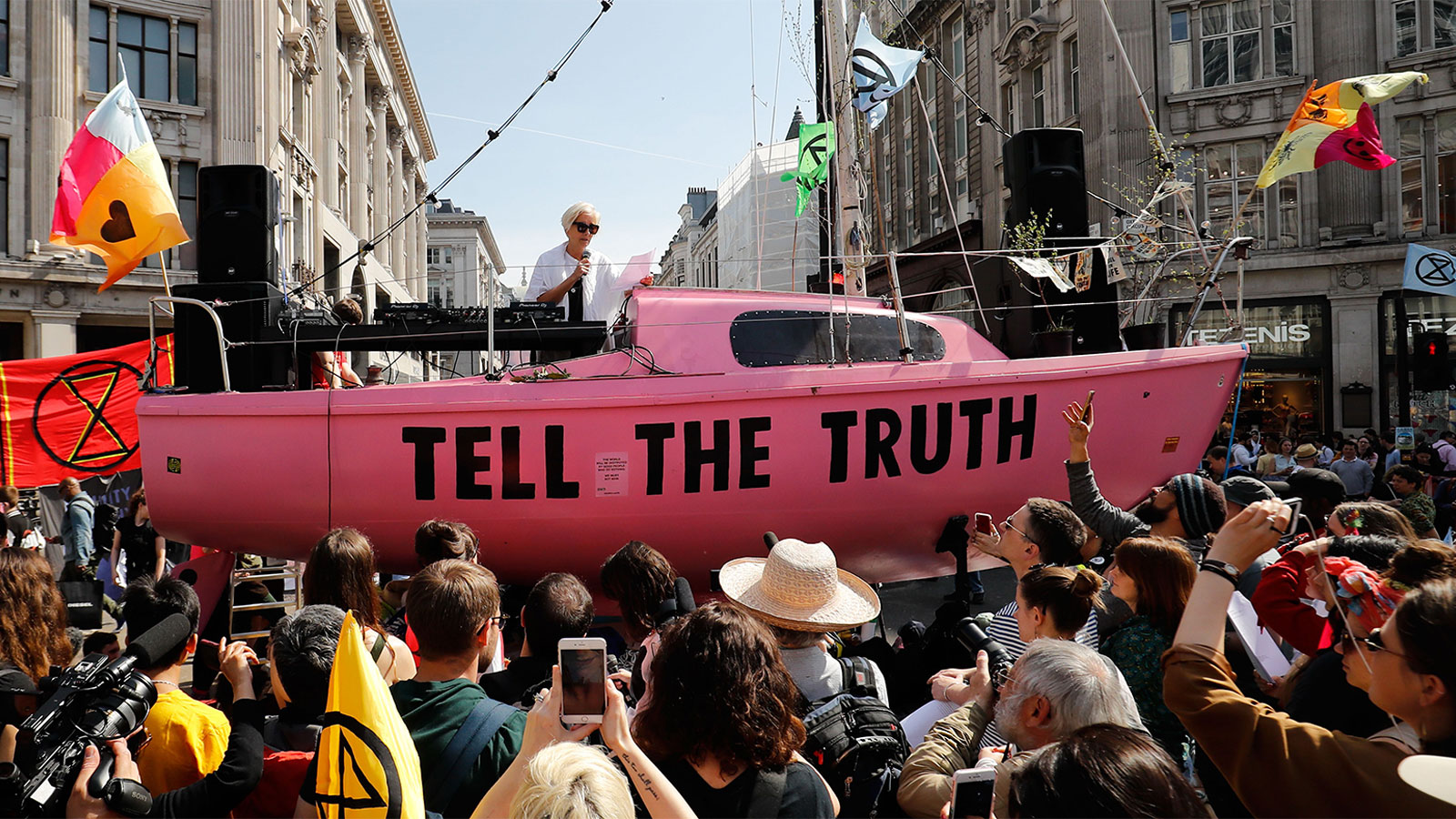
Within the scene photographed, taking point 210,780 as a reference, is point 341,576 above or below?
above

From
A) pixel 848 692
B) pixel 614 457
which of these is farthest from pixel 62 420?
pixel 848 692

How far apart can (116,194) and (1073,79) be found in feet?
76.5

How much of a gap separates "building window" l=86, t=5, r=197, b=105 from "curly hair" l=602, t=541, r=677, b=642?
2361cm

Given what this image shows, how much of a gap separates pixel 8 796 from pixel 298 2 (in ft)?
99.9

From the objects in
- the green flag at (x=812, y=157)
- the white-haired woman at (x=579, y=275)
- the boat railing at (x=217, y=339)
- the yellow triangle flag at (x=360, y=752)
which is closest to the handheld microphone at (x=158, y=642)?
the yellow triangle flag at (x=360, y=752)

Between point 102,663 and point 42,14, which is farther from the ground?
point 42,14

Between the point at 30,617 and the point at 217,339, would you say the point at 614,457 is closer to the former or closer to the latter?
the point at 217,339

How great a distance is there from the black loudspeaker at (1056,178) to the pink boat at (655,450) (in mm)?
1616

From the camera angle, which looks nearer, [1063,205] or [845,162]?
[1063,205]

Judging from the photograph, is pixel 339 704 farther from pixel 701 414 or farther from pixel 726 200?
pixel 726 200

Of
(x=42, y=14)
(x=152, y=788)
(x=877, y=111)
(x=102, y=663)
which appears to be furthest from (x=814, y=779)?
(x=42, y=14)

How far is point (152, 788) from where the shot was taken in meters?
2.65

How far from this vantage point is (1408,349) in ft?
68.7

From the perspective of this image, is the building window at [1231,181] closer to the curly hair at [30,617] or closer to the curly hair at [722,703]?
the curly hair at [722,703]
